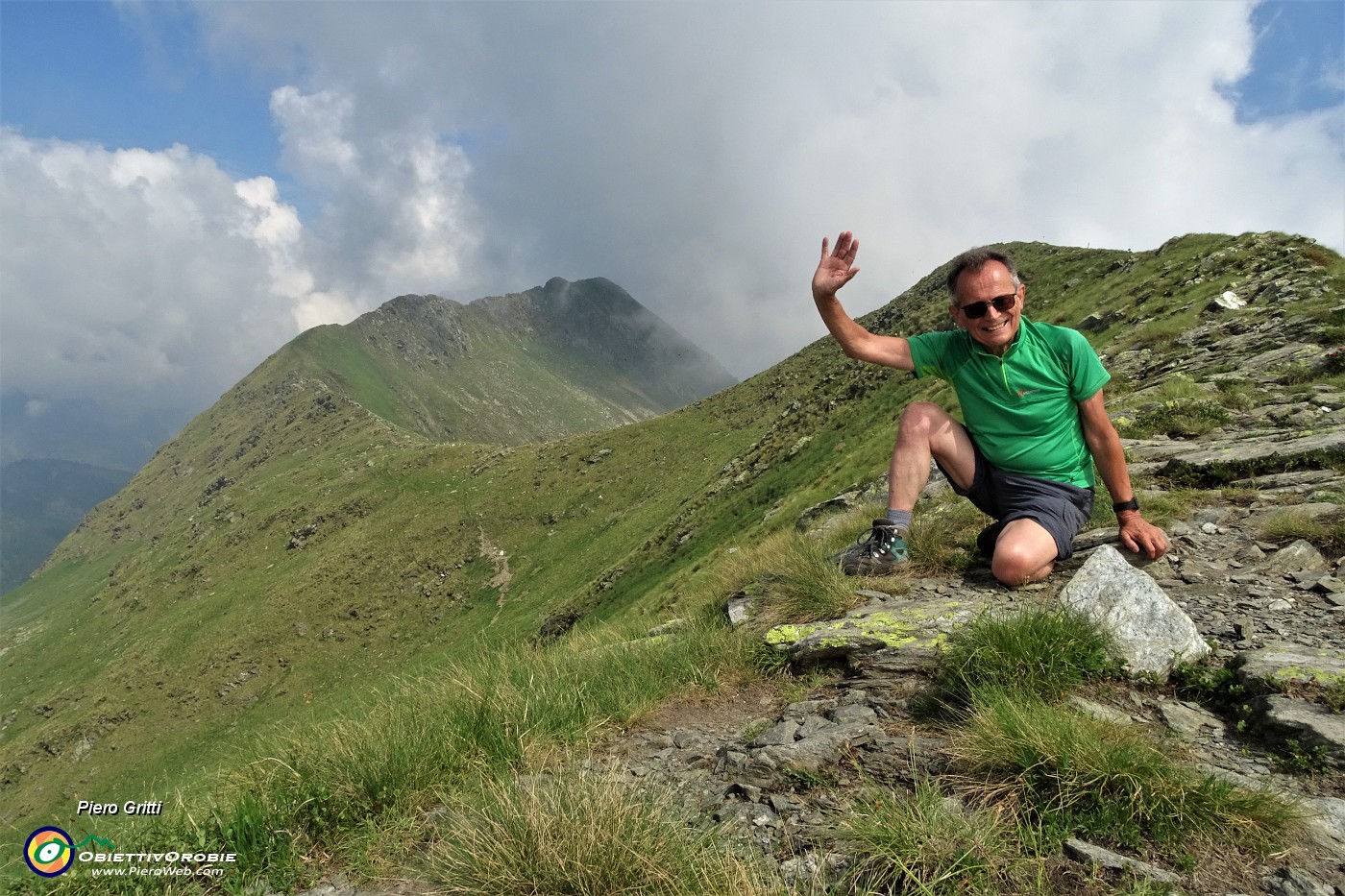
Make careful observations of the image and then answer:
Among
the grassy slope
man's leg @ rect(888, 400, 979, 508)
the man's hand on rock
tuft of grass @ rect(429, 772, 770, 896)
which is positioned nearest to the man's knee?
man's leg @ rect(888, 400, 979, 508)

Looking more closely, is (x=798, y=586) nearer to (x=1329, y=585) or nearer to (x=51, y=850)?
(x=1329, y=585)

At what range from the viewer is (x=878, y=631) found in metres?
5.01

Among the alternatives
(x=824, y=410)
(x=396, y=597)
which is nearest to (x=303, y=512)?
(x=396, y=597)

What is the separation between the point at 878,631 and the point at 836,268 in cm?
345

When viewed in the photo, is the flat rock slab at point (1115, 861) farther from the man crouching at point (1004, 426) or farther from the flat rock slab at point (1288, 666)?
the man crouching at point (1004, 426)

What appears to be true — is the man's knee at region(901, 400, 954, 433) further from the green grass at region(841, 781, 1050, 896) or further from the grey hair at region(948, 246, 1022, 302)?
the green grass at region(841, 781, 1050, 896)

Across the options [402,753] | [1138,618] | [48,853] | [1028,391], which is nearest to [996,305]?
[1028,391]

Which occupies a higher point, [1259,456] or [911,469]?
[911,469]

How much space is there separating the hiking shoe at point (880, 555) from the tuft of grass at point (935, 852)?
12.0ft

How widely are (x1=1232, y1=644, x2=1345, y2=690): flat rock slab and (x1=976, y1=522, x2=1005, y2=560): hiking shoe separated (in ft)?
7.20

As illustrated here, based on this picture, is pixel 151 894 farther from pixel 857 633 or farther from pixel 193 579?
pixel 193 579

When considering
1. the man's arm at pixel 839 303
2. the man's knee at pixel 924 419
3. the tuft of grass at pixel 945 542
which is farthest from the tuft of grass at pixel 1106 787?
Result: the man's arm at pixel 839 303

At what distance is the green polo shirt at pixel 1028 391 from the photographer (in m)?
5.79

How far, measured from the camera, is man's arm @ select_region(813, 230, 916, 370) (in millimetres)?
5836
